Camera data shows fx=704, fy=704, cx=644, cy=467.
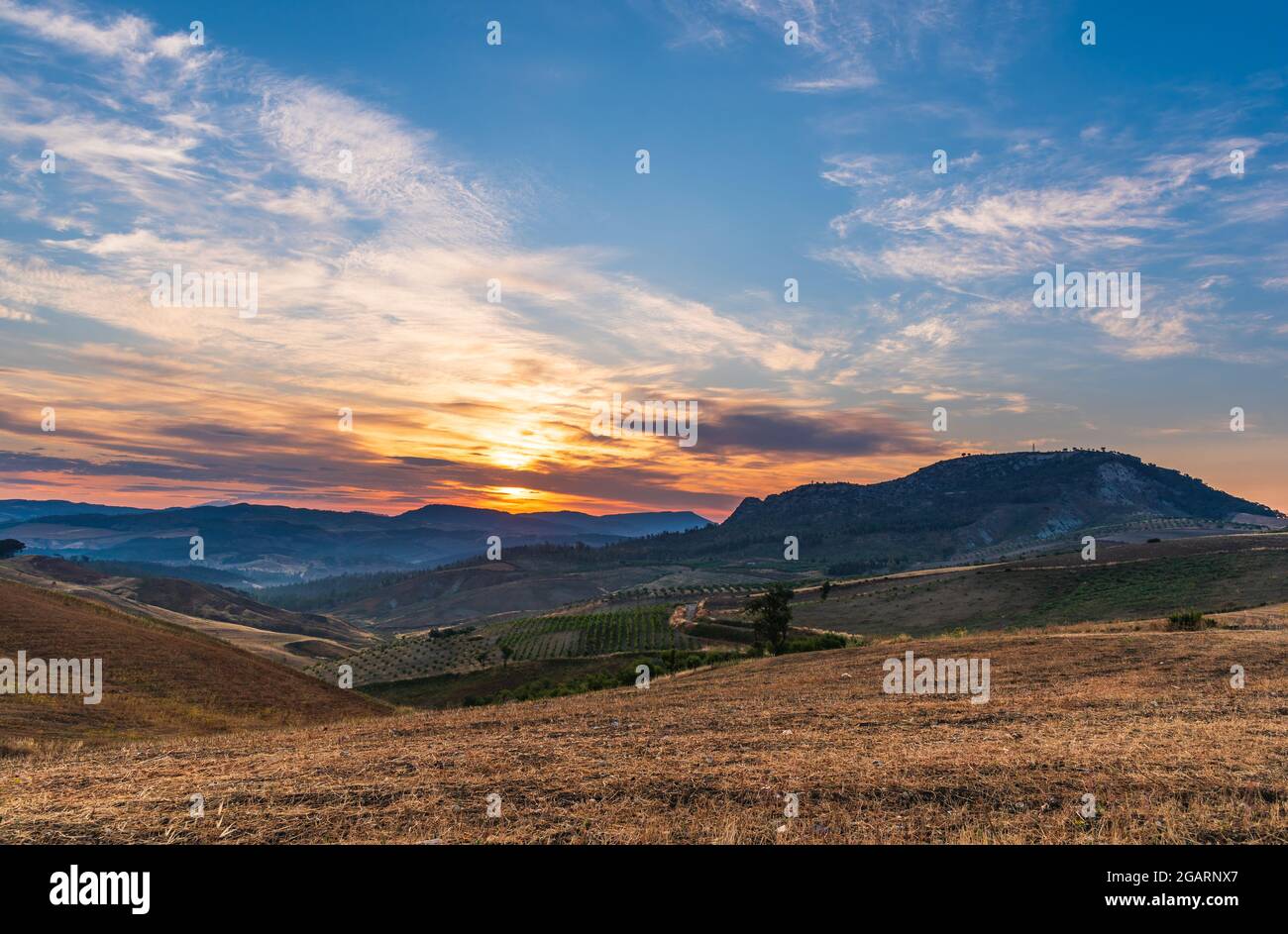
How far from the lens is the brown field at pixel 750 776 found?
950cm

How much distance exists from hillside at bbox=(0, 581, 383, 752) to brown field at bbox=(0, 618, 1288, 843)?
34.7ft

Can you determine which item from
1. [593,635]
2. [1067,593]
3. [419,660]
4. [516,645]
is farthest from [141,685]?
[1067,593]

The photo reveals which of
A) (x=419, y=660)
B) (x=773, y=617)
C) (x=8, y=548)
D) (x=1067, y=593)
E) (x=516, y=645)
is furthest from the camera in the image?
(x=8, y=548)

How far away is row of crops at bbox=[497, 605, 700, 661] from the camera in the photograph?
404ft

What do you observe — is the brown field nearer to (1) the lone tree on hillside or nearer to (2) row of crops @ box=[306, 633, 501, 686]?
(2) row of crops @ box=[306, 633, 501, 686]

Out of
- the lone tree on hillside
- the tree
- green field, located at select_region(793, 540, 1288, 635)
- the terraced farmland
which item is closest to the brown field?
the tree

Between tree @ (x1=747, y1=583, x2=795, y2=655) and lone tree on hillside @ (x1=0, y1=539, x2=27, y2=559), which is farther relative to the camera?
lone tree on hillside @ (x1=0, y1=539, x2=27, y2=559)

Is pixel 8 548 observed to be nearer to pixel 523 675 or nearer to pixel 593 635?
pixel 593 635

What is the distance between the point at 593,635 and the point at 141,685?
110031 millimetres

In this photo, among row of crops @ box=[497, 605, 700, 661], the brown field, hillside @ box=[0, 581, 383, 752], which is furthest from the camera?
row of crops @ box=[497, 605, 700, 661]

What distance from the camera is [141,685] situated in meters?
35.1
